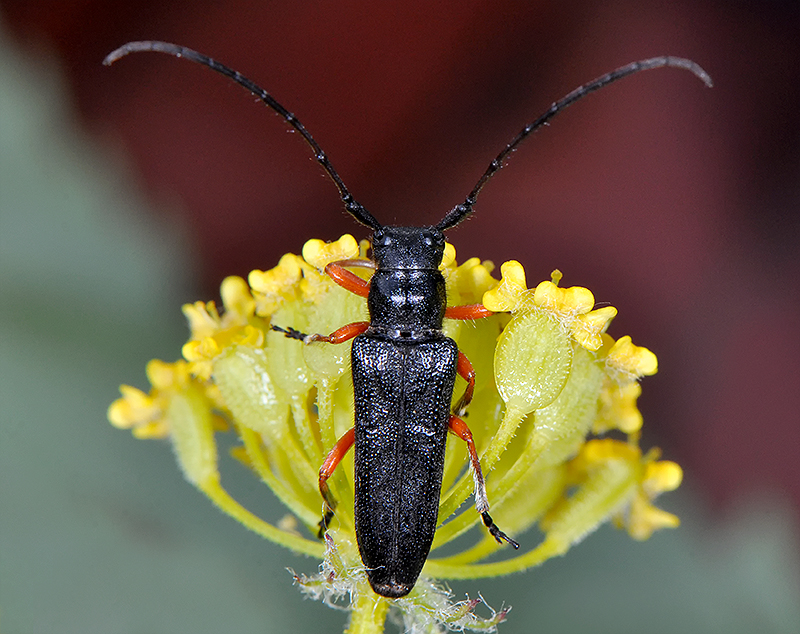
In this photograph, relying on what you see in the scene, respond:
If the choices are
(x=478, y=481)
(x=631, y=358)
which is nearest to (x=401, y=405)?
(x=478, y=481)

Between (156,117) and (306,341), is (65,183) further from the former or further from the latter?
(306,341)

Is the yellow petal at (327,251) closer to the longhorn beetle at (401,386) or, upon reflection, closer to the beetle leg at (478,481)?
the longhorn beetle at (401,386)

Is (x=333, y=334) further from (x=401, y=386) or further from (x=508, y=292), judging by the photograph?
(x=508, y=292)

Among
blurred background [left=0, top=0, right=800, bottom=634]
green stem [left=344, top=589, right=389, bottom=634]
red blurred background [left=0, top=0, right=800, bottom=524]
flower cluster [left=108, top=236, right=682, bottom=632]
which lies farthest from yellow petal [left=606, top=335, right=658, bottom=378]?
red blurred background [left=0, top=0, right=800, bottom=524]

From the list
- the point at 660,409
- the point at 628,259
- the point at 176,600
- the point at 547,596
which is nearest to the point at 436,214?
the point at 628,259

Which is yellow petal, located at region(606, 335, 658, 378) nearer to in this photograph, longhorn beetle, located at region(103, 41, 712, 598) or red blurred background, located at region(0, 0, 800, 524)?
longhorn beetle, located at region(103, 41, 712, 598)
